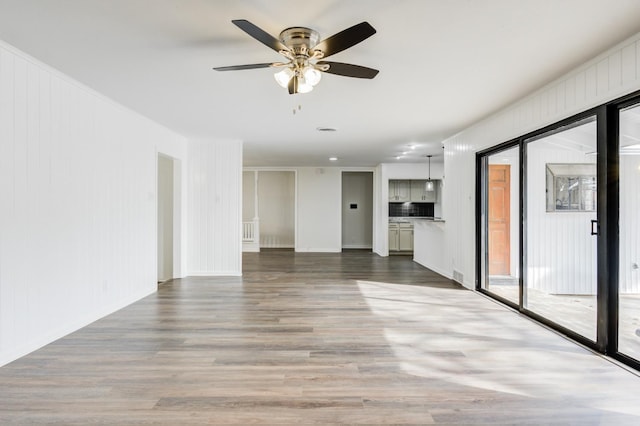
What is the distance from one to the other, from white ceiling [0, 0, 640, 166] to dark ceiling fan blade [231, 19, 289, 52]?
0.19m

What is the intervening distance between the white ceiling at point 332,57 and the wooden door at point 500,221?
1.65m

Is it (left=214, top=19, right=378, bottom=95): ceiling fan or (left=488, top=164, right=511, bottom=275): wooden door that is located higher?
(left=214, top=19, right=378, bottom=95): ceiling fan

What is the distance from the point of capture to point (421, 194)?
10.7 meters

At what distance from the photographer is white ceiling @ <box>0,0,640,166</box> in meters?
2.29

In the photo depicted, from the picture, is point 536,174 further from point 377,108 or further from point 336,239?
point 336,239

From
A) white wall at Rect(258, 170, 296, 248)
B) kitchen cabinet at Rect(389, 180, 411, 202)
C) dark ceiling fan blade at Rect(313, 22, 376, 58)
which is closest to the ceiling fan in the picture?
dark ceiling fan blade at Rect(313, 22, 376, 58)

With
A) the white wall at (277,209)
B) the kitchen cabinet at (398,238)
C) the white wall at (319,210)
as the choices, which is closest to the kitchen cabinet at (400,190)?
the kitchen cabinet at (398,238)

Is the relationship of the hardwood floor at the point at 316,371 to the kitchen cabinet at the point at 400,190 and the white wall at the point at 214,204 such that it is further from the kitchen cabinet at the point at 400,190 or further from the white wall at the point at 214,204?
the kitchen cabinet at the point at 400,190

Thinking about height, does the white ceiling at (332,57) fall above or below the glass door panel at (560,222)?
above

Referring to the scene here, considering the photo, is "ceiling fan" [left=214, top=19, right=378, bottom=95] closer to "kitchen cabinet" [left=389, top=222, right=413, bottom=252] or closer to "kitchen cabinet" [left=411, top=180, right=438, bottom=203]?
"kitchen cabinet" [left=389, top=222, right=413, bottom=252]

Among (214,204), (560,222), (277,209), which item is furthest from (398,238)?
(214,204)

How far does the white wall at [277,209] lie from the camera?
38.9 ft

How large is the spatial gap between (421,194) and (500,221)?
14.9 feet

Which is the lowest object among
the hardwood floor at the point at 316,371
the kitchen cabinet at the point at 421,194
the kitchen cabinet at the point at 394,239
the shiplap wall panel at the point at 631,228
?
the hardwood floor at the point at 316,371
